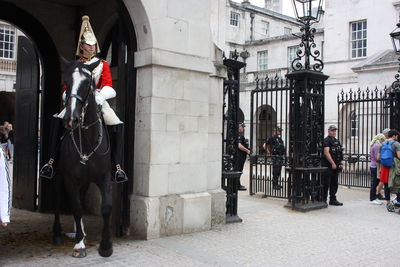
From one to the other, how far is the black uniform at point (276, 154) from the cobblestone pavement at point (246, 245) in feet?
9.04

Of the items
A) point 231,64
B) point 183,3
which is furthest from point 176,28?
point 231,64

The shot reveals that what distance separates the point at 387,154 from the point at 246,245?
540cm

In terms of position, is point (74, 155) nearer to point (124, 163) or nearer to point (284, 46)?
point (124, 163)

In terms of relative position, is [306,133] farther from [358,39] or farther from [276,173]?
[358,39]

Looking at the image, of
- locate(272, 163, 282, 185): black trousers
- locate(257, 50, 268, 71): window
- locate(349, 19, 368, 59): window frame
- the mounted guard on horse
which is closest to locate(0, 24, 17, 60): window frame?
locate(257, 50, 268, 71): window

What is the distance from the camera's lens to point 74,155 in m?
5.65

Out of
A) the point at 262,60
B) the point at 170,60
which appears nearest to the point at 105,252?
the point at 170,60

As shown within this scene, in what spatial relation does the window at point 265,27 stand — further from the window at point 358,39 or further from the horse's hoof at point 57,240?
the horse's hoof at point 57,240

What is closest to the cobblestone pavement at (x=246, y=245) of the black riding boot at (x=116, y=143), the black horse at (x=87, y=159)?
the black horse at (x=87, y=159)

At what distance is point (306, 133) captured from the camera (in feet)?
32.8

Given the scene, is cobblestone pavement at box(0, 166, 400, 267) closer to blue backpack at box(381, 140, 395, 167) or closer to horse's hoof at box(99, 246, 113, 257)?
horse's hoof at box(99, 246, 113, 257)

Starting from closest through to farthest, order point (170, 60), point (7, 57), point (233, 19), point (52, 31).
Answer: point (170, 60) < point (52, 31) < point (7, 57) < point (233, 19)

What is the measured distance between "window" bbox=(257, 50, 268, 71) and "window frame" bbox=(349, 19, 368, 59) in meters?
8.60

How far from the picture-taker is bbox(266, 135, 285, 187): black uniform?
11.8 metres
